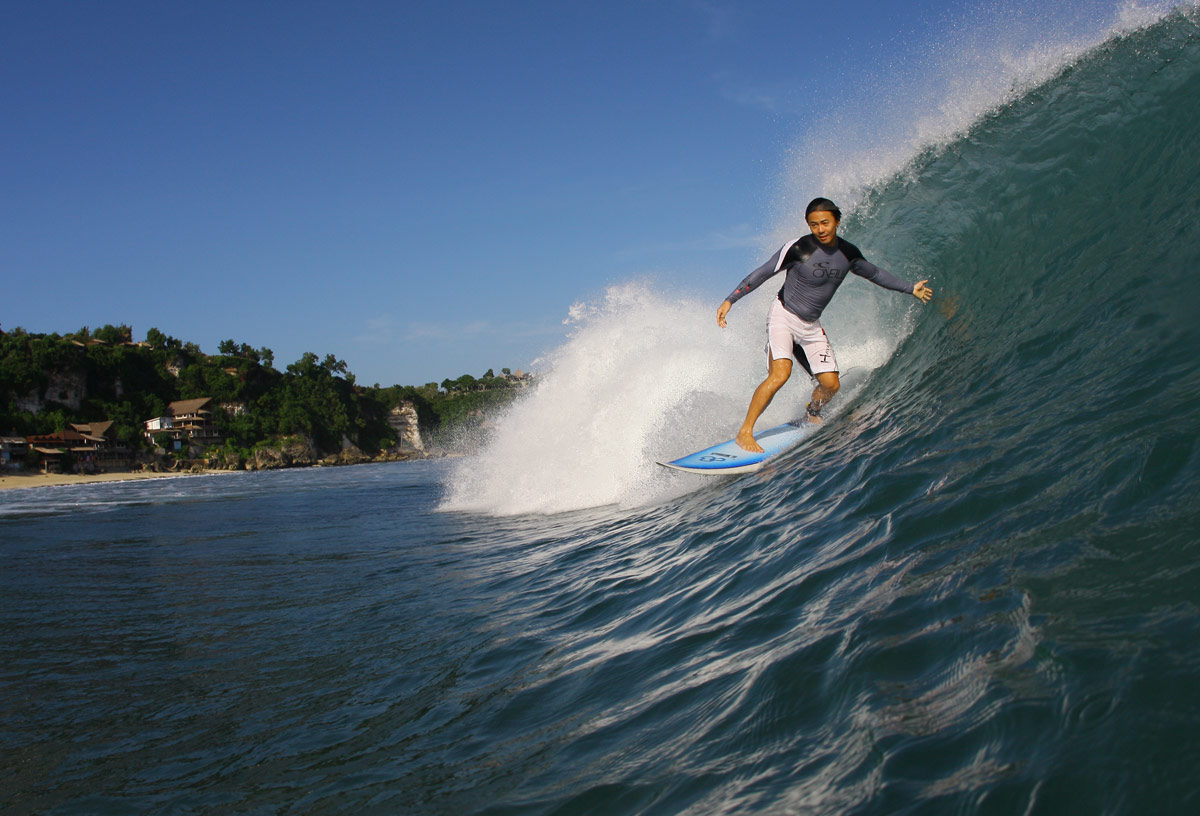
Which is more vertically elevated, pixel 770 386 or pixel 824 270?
pixel 824 270

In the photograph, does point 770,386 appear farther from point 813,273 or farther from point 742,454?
point 813,273

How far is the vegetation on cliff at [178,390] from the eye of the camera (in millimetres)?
74250

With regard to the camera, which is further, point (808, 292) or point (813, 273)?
point (808, 292)

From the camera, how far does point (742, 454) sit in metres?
7.66

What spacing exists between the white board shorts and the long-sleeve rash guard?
84 millimetres

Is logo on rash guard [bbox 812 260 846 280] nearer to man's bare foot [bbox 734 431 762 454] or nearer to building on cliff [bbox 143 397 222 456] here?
man's bare foot [bbox 734 431 762 454]

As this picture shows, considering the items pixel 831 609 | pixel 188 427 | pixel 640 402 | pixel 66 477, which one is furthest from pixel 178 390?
pixel 831 609

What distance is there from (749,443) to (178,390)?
102 meters

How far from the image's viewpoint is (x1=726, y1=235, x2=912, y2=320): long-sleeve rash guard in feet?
22.9

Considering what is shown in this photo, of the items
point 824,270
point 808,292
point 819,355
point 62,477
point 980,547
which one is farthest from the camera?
point 62,477

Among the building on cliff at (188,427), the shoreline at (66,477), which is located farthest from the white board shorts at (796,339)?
the building on cliff at (188,427)

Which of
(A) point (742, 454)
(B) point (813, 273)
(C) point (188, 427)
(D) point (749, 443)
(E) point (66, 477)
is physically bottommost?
(E) point (66, 477)

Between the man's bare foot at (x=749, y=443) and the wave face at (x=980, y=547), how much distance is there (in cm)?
65

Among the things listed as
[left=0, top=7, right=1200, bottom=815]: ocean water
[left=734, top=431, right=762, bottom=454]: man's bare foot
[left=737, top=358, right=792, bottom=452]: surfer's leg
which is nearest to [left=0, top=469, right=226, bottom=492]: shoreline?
[left=0, top=7, right=1200, bottom=815]: ocean water
